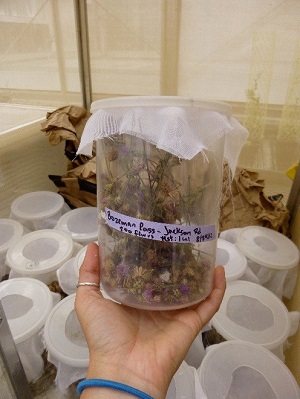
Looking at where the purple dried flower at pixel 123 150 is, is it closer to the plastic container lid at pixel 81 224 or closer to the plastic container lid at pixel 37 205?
the plastic container lid at pixel 81 224

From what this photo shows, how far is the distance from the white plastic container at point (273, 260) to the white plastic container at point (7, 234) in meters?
0.76

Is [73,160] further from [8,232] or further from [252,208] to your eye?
[252,208]

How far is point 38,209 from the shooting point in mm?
1055

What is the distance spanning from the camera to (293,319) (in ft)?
2.41

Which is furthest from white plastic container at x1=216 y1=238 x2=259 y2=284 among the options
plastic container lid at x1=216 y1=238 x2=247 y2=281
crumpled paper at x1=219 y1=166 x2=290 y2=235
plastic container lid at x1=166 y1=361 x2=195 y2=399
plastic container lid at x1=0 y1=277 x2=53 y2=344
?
plastic container lid at x1=0 y1=277 x2=53 y2=344

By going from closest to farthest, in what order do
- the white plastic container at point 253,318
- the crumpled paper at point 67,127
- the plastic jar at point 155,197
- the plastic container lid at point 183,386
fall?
the plastic jar at point 155,197
the plastic container lid at point 183,386
the white plastic container at point 253,318
the crumpled paper at point 67,127

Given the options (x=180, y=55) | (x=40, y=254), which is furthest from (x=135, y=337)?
(x=180, y=55)

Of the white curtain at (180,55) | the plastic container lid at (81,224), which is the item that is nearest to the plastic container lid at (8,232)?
the plastic container lid at (81,224)

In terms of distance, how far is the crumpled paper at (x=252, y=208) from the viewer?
39.4 inches

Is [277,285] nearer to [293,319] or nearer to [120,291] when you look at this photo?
[293,319]

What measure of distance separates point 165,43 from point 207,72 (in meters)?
0.22

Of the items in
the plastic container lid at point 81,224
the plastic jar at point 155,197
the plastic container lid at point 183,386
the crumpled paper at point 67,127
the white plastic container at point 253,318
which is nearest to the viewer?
the plastic jar at point 155,197

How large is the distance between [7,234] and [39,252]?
167 mm

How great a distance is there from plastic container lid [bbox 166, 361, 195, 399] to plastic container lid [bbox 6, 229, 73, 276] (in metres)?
0.45
